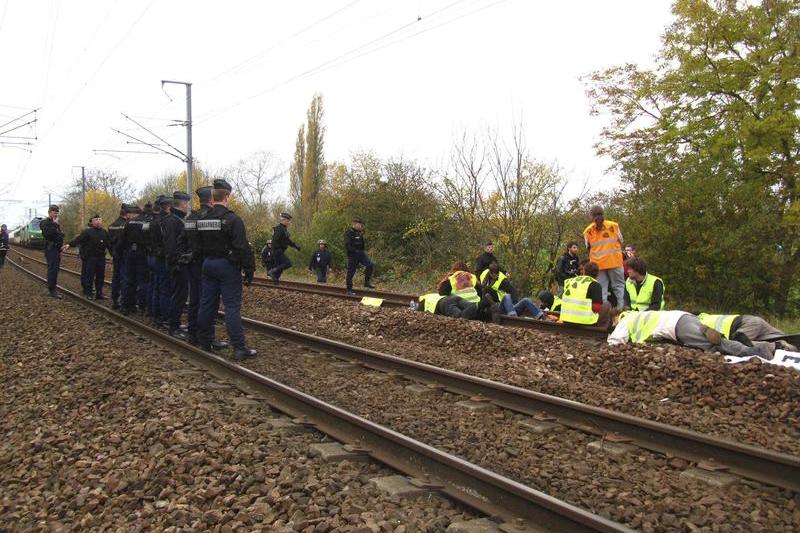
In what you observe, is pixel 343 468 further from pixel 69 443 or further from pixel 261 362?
pixel 261 362

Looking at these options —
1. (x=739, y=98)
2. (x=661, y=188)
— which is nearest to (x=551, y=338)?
(x=661, y=188)

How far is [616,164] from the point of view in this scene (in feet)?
72.6

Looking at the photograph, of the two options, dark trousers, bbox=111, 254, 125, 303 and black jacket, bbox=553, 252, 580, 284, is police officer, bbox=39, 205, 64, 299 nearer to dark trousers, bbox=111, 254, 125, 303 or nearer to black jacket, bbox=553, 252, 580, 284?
dark trousers, bbox=111, 254, 125, 303

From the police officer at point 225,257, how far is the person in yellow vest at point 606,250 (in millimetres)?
5887

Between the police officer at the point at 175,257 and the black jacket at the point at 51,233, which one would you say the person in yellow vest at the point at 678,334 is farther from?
the black jacket at the point at 51,233

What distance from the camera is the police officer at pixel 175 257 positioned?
30.2ft

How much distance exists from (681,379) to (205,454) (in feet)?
14.8


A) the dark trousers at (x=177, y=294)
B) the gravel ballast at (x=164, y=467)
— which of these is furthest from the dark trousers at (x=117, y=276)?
the gravel ballast at (x=164, y=467)

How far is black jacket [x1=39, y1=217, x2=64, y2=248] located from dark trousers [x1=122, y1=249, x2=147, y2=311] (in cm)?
338

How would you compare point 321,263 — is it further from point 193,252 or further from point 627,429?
point 627,429

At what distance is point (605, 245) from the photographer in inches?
412

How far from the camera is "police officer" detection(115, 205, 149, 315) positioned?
11.4 meters

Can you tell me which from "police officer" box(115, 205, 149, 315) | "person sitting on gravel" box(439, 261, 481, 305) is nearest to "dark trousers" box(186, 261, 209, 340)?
"police officer" box(115, 205, 149, 315)

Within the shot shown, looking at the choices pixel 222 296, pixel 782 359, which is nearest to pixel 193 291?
pixel 222 296
